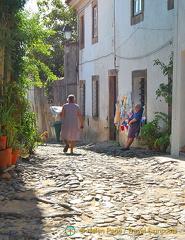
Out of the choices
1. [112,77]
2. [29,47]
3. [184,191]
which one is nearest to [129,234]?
[184,191]

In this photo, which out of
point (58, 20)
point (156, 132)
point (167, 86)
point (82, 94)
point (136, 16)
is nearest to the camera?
point (167, 86)

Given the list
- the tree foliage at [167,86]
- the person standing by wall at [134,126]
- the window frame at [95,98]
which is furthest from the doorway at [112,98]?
the tree foliage at [167,86]

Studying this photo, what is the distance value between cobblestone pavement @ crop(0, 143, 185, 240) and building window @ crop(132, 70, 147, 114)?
4.54 metres

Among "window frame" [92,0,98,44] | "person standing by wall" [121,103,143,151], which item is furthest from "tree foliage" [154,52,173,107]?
"window frame" [92,0,98,44]

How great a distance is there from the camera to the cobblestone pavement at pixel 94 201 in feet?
18.2

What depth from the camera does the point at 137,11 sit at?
1580 cm

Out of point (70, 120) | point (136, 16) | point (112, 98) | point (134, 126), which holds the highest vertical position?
point (136, 16)

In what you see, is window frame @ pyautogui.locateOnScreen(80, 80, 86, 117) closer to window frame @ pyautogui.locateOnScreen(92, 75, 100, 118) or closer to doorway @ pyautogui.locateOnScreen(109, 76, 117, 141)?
window frame @ pyautogui.locateOnScreen(92, 75, 100, 118)

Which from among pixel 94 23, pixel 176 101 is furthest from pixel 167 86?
pixel 94 23

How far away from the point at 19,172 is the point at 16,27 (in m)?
2.92

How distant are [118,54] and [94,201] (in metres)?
11.0

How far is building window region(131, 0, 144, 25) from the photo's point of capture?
15.2m

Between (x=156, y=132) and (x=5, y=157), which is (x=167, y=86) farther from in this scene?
(x=5, y=157)

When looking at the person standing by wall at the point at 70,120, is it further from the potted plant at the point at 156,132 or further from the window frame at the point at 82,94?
the window frame at the point at 82,94
